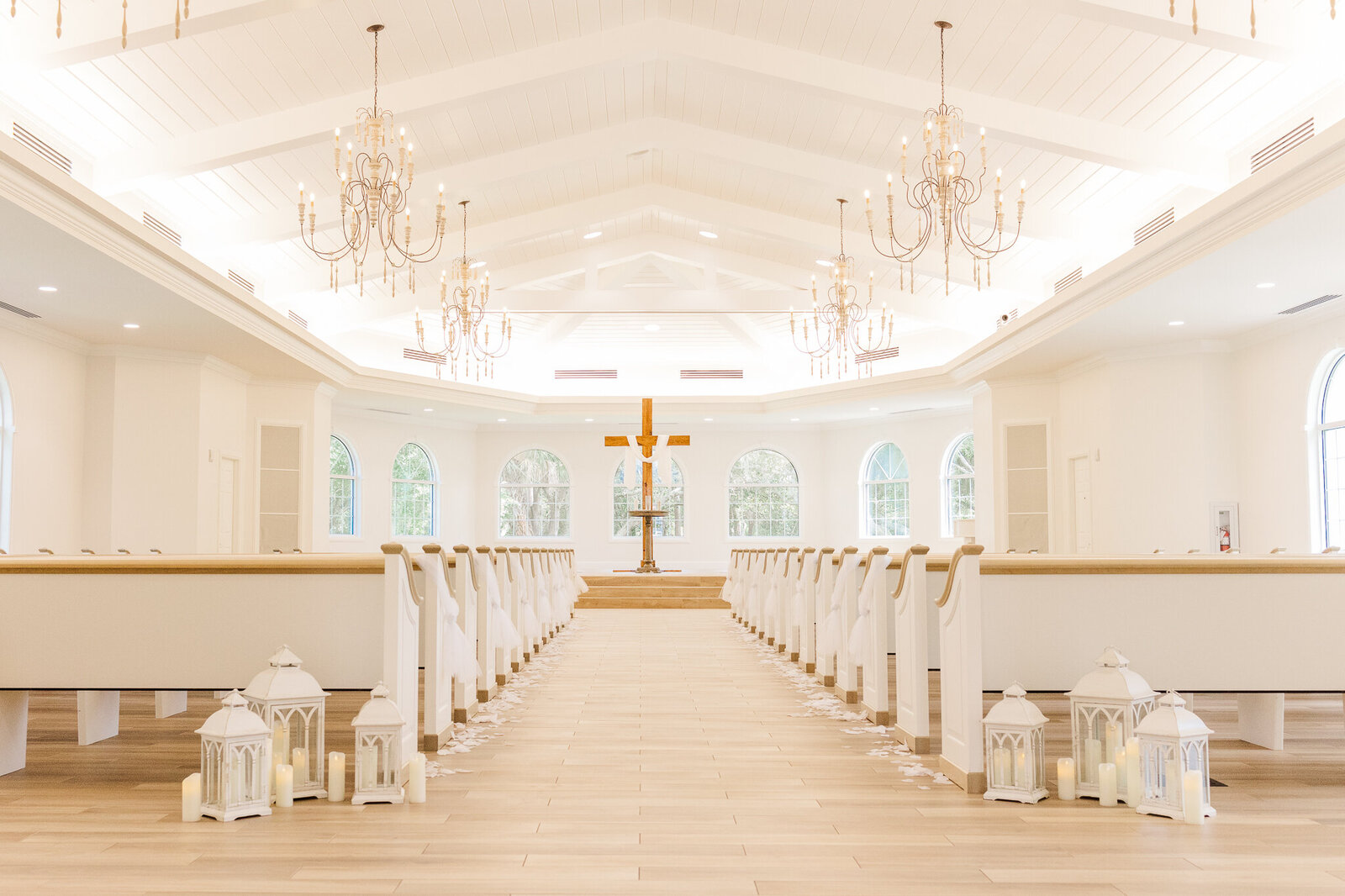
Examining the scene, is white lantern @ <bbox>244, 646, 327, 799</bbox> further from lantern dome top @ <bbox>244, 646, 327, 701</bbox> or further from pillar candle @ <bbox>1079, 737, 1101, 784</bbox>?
pillar candle @ <bbox>1079, 737, 1101, 784</bbox>

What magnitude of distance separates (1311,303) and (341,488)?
13644 mm

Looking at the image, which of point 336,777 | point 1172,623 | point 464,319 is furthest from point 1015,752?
point 464,319

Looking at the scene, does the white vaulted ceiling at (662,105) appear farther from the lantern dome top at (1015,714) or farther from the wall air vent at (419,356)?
the lantern dome top at (1015,714)

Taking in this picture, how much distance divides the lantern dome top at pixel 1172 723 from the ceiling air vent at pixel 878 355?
40.0 ft

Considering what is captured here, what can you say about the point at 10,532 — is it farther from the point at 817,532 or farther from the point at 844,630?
the point at 817,532

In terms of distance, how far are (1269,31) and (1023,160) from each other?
9.90 feet

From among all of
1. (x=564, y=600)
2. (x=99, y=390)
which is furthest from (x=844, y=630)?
(x=99, y=390)

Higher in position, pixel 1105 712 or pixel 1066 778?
pixel 1105 712

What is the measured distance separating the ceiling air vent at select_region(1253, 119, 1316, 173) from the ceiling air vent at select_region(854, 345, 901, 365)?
834 cm

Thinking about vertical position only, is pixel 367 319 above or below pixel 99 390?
above

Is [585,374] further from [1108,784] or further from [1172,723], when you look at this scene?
[1172,723]

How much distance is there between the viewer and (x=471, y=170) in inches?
394

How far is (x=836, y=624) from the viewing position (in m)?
6.45

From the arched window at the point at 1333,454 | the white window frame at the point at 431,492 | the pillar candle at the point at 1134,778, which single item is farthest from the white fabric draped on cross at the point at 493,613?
the white window frame at the point at 431,492
